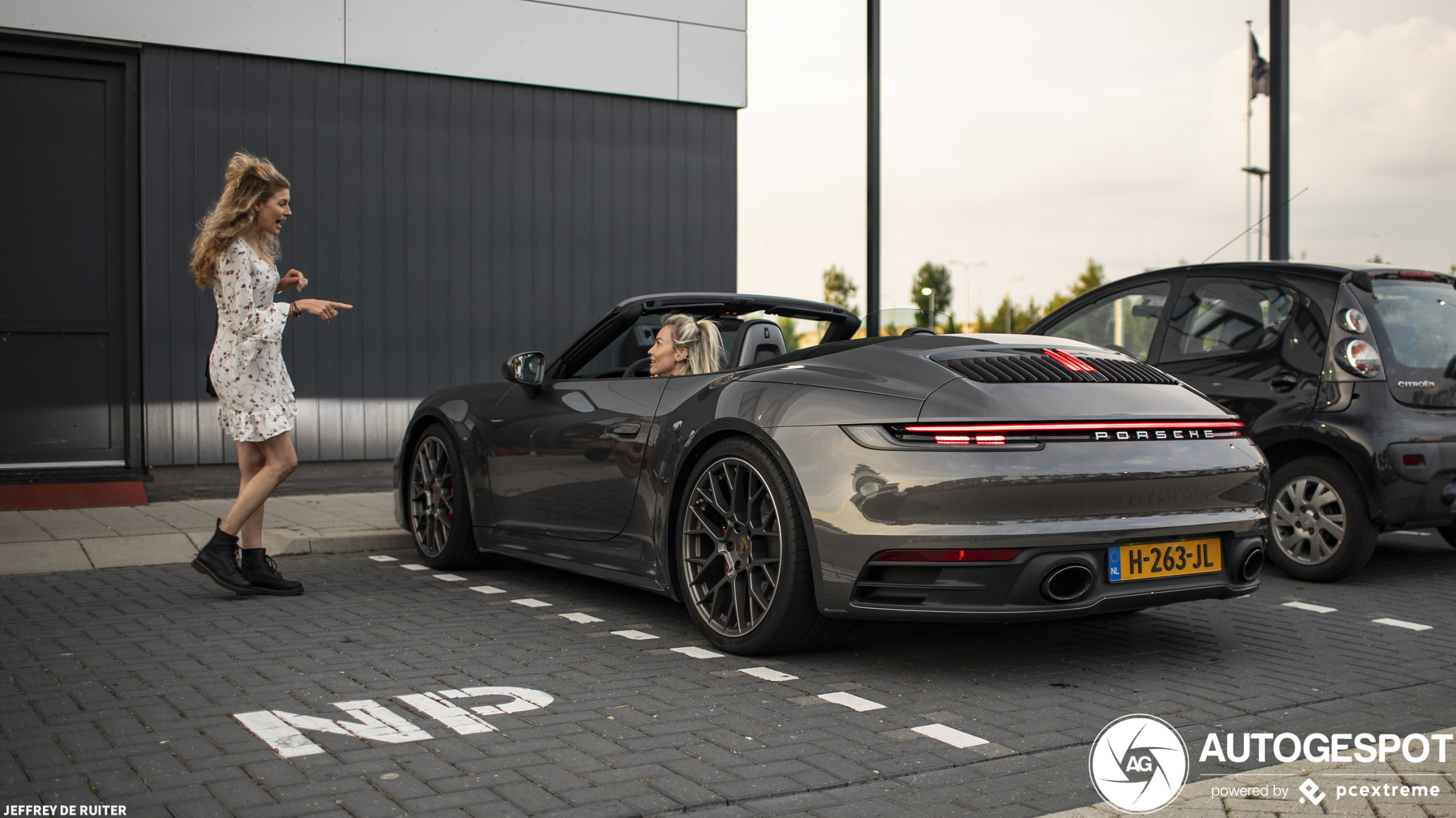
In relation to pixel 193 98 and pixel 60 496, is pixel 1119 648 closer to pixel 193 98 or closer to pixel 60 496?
pixel 60 496

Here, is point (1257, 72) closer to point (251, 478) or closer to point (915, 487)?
point (915, 487)

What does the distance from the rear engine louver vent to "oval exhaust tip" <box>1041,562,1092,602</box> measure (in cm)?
65

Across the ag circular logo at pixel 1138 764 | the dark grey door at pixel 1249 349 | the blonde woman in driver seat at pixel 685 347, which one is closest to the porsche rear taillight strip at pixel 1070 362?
the ag circular logo at pixel 1138 764

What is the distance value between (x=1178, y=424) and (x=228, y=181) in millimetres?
4371

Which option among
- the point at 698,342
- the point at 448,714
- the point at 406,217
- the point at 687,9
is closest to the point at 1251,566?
the point at 698,342

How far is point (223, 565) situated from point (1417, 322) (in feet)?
19.4

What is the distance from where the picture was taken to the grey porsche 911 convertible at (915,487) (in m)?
3.79

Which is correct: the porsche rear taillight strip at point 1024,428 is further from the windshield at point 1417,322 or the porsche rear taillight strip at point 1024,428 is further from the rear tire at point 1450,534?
the rear tire at point 1450,534

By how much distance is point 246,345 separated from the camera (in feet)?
18.3

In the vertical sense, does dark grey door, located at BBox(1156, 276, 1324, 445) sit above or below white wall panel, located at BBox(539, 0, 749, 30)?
below

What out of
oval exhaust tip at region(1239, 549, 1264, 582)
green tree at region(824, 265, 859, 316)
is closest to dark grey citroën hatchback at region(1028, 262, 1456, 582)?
oval exhaust tip at region(1239, 549, 1264, 582)

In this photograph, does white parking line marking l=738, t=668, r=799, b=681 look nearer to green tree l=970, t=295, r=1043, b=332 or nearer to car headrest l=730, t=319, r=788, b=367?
car headrest l=730, t=319, r=788, b=367

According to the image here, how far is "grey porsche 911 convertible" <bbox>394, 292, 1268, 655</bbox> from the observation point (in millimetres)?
3795

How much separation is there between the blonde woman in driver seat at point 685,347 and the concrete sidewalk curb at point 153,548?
107 inches
